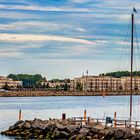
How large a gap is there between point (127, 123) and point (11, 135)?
1006cm

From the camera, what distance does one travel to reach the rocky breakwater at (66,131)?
4622 centimetres

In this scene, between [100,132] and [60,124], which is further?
[60,124]

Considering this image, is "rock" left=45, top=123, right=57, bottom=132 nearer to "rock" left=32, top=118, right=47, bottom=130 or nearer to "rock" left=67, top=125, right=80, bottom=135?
"rock" left=32, top=118, right=47, bottom=130

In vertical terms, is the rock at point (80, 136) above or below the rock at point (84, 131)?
below

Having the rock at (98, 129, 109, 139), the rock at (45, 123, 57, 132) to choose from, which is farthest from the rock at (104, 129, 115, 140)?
the rock at (45, 123, 57, 132)

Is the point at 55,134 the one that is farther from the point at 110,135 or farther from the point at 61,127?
the point at 110,135

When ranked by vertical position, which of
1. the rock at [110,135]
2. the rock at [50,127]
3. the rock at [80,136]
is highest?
the rock at [50,127]

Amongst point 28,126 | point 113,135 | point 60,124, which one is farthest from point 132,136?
point 28,126

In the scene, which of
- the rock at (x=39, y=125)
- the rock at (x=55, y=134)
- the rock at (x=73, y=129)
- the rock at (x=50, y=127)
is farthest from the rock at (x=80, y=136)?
the rock at (x=39, y=125)

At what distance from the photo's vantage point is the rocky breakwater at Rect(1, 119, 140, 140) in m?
46.2

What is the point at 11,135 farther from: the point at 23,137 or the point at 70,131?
the point at 70,131

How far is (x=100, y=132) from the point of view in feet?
157

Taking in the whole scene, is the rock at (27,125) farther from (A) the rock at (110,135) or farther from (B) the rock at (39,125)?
(A) the rock at (110,135)

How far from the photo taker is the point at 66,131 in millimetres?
50594
